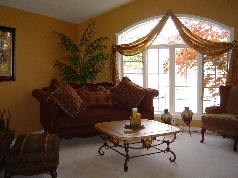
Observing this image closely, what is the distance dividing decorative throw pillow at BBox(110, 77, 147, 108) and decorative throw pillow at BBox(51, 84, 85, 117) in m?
0.83

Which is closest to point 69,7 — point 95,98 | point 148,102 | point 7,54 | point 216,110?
point 7,54

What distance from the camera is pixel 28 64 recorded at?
17.0 ft

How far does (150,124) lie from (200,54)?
244 cm

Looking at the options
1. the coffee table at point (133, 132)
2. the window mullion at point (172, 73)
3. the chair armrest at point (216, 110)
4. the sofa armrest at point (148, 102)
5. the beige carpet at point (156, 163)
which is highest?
the window mullion at point (172, 73)

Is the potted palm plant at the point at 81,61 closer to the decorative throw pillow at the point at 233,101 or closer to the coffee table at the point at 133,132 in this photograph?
the coffee table at the point at 133,132

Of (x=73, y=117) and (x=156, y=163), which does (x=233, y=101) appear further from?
(x=73, y=117)

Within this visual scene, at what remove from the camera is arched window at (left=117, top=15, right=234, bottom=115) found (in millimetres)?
5691

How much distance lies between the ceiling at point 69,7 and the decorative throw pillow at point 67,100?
1.59 m

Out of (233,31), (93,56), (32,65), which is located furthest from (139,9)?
(32,65)

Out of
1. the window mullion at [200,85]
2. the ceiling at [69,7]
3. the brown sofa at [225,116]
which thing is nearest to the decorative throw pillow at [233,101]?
the brown sofa at [225,116]

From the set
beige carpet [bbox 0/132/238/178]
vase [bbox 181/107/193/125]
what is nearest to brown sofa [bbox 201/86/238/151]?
beige carpet [bbox 0/132/238/178]

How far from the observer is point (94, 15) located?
6.23 metres

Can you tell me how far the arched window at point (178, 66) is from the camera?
5.69m

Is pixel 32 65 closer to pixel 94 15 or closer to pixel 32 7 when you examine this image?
pixel 32 7
